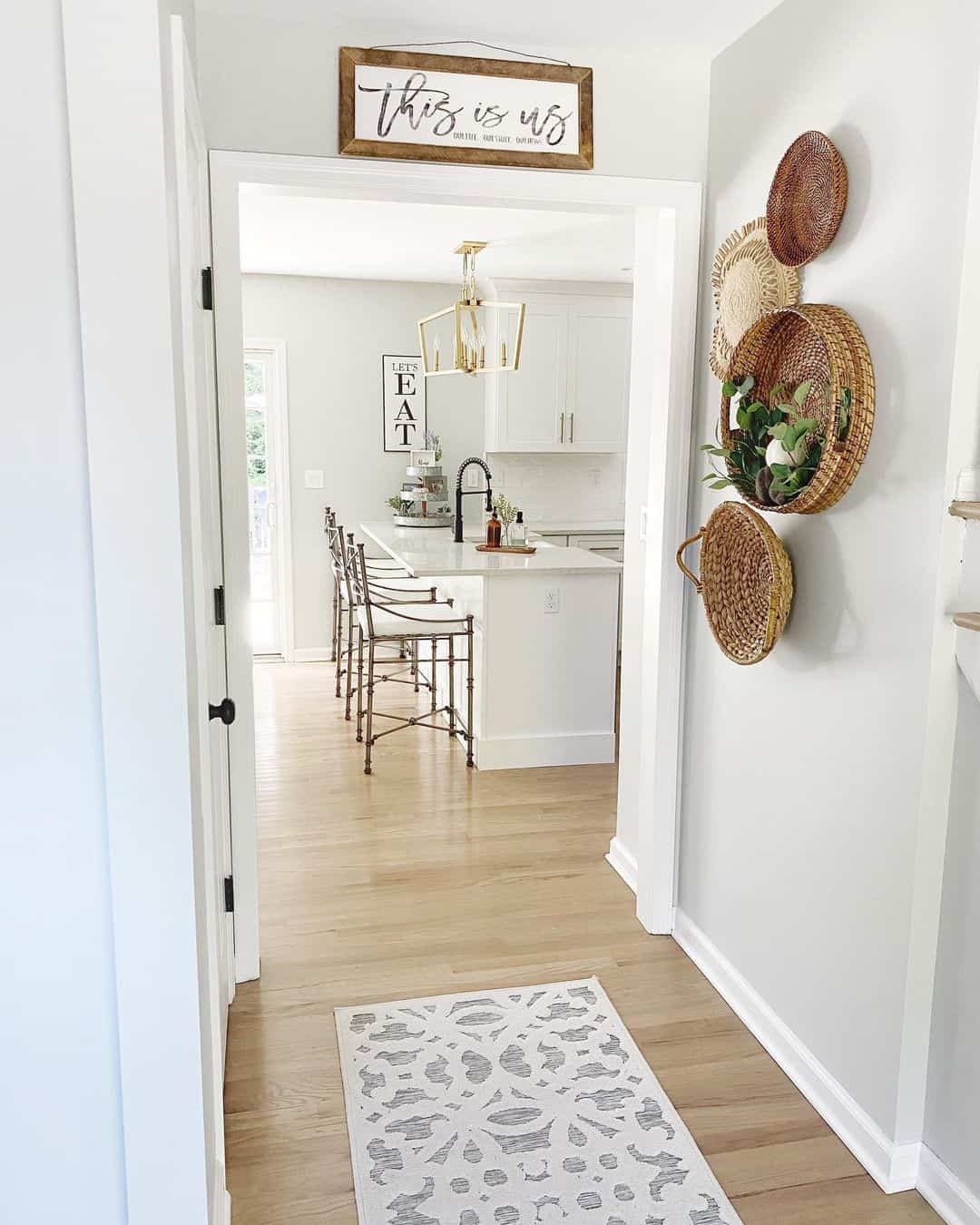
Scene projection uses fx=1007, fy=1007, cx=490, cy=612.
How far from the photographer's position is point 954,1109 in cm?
184

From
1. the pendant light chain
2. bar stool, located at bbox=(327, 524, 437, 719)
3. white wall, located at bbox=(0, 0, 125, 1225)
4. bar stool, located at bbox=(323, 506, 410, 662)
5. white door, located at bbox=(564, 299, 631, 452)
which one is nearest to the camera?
white wall, located at bbox=(0, 0, 125, 1225)

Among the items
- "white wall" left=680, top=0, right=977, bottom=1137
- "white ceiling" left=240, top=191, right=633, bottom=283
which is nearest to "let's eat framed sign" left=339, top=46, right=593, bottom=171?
"white wall" left=680, top=0, right=977, bottom=1137

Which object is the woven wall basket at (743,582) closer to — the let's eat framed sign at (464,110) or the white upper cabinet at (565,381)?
the let's eat framed sign at (464,110)

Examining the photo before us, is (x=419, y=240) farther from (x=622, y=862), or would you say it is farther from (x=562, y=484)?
(x=622, y=862)

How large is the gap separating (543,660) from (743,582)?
219cm

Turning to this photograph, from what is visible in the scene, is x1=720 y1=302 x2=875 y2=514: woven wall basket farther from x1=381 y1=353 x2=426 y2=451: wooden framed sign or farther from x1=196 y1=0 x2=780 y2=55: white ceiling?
x1=381 y1=353 x2=426 y2=451: wooden framed sign

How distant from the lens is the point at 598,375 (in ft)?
21.0

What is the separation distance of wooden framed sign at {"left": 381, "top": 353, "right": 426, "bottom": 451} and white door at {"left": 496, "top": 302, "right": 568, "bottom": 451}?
0.54 m

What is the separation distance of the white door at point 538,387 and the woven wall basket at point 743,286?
370 centimetres

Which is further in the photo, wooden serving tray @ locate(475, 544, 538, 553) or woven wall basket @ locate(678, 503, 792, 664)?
wooden serving tray @ locate(475, 544, 538, 553)

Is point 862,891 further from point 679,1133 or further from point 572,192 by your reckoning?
point 572,192

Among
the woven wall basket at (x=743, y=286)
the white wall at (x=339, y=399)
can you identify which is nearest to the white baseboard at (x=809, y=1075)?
the woven wall basket at (x=743, y=286)

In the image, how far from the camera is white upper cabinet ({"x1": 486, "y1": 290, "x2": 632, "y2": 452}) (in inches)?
246

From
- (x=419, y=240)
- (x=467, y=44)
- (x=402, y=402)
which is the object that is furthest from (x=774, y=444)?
(x=402, y=402)
